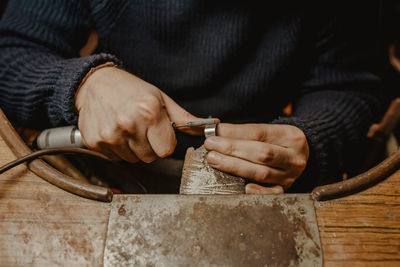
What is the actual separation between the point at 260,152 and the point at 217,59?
388mm

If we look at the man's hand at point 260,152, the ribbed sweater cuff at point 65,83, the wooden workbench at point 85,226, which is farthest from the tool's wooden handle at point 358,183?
the ribbed sweater cuff at point 65,83

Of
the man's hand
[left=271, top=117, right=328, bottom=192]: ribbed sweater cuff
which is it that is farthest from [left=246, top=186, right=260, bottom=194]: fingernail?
[left=271, top=117, right=328, bottom=192]: ribbed sweater cuff

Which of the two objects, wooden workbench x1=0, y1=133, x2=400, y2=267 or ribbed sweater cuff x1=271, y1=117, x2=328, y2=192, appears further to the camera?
ribbed sweater cuff x1=271, y1=117, x2=328, y2=192

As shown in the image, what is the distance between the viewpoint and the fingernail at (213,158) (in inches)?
20.2

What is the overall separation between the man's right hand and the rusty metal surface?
0.49ft

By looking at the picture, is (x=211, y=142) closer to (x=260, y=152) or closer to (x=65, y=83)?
(x=260, y=152)

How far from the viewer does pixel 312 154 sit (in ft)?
2.31

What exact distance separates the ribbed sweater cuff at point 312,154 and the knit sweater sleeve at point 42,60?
0.49 meters

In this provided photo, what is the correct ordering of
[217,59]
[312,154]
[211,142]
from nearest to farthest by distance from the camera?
[211,142] < [312,154] < [217,59]

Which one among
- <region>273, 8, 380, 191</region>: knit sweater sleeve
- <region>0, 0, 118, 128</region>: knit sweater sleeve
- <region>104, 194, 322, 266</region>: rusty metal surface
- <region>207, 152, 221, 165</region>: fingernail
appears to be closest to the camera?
<region>104, 194, 322, 266</region>: rusty metal surface

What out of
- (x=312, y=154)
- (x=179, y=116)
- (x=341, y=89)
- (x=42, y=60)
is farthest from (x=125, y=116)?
(x=341, y=89)

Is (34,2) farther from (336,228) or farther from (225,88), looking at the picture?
(336,228)

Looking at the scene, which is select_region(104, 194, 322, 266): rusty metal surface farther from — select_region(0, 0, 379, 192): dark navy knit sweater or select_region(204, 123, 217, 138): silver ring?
select_region(0, 0, 379, 192): dark navy knit sweater

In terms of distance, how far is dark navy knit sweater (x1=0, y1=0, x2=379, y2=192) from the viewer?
0.71 m
